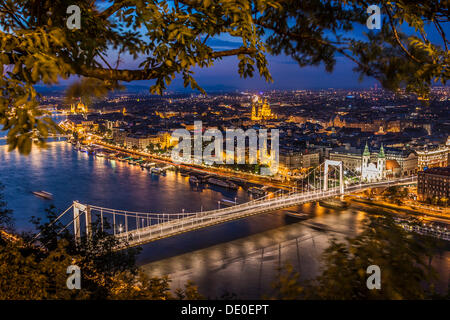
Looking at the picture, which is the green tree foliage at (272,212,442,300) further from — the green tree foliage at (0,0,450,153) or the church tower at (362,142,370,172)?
the church tower at (362,142,370,172)

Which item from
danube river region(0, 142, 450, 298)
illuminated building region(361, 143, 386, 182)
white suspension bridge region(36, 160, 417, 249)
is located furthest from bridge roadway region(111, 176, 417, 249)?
illuminated building region(361, 143, 386, 182)

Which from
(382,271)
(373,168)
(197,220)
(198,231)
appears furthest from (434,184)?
(382,271)

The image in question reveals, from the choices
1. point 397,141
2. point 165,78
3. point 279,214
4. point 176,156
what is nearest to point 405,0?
point 165,78

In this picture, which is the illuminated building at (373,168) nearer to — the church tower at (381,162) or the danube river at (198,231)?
the church tower at (381,162)

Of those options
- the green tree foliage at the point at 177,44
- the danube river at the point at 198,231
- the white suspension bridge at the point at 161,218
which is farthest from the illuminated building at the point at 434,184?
the green tree foliage at the point at 177,44

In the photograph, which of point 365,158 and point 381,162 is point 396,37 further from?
point 365,158

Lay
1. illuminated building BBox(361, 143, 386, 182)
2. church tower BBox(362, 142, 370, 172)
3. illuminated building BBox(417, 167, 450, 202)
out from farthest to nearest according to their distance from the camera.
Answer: church tower BBox(362, 142, 370, 172) → illuminated building BBox(361, 143, 386, 182) → illuminated building BBox(417, 167, 450, 202)
